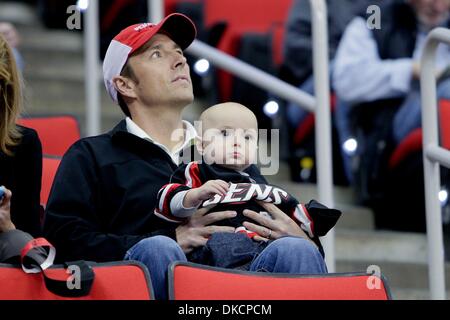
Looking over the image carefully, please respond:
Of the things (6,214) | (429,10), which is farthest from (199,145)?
(429,10)

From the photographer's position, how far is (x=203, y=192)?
4031 millimetres

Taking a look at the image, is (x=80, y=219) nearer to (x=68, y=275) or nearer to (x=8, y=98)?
(x=8, y=98)

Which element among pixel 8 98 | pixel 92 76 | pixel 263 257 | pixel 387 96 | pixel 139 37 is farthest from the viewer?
pixel 387 96

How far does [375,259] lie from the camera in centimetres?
606

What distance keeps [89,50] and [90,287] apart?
2.36 meters

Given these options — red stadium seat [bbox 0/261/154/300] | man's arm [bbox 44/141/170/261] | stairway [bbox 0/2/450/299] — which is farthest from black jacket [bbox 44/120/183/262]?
stairway [bbox 0/2/450/299]

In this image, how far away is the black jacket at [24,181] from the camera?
4273 mm

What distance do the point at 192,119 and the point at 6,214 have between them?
255cm

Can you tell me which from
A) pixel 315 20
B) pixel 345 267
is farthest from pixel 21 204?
pixel 345 267

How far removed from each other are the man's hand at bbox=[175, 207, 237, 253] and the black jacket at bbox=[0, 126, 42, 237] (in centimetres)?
43

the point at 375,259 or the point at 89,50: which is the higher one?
the point at 89,50

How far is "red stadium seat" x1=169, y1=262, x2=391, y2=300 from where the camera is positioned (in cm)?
373
